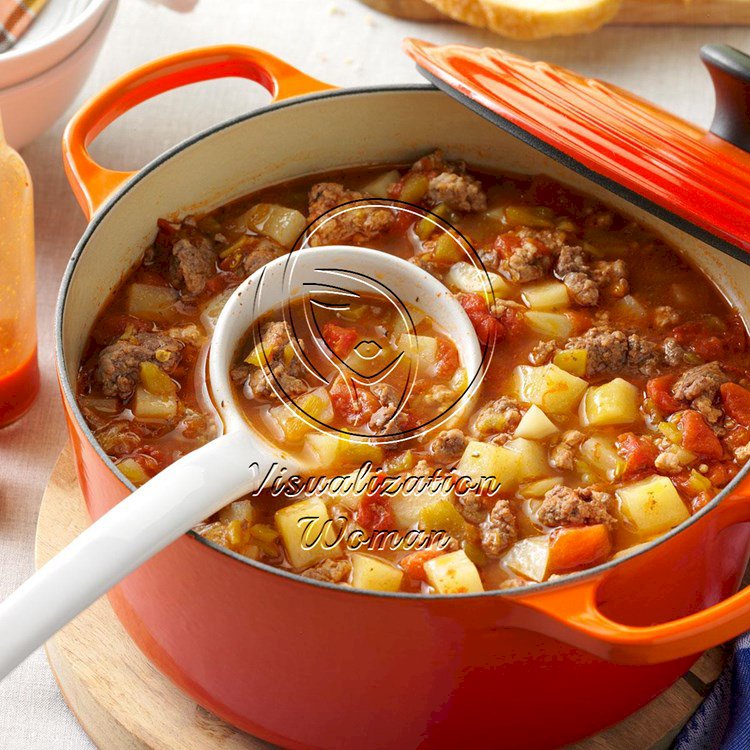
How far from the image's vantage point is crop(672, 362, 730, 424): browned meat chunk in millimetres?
2895

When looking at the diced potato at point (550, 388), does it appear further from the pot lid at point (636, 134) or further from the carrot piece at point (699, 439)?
the pot lid at point (636, 134)

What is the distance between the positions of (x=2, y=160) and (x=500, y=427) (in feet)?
5.09

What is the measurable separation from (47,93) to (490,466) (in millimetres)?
2060

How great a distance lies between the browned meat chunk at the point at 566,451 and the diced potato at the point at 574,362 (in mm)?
197

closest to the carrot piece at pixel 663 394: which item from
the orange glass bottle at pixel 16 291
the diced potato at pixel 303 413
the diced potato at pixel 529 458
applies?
the diced potato at pixel 529 458

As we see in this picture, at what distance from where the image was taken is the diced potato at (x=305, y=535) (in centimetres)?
257

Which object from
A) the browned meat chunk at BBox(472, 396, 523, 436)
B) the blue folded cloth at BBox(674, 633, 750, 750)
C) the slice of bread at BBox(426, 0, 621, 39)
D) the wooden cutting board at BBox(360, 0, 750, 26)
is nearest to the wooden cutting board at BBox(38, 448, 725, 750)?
the blue folded cloth at BBox(674, 633, 750, 750)

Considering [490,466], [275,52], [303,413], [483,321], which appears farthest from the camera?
[275,52]

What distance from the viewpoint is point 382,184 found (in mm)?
3535

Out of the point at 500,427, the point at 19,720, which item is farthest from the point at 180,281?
the point at 19,720

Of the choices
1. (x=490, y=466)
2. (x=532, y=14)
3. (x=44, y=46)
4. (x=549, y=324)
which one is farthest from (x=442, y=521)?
(x=532, y=14)

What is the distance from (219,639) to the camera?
238cm

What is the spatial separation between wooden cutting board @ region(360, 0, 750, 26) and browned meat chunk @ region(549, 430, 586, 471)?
242 centimetres

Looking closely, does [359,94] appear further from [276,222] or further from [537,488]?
[537,488]
